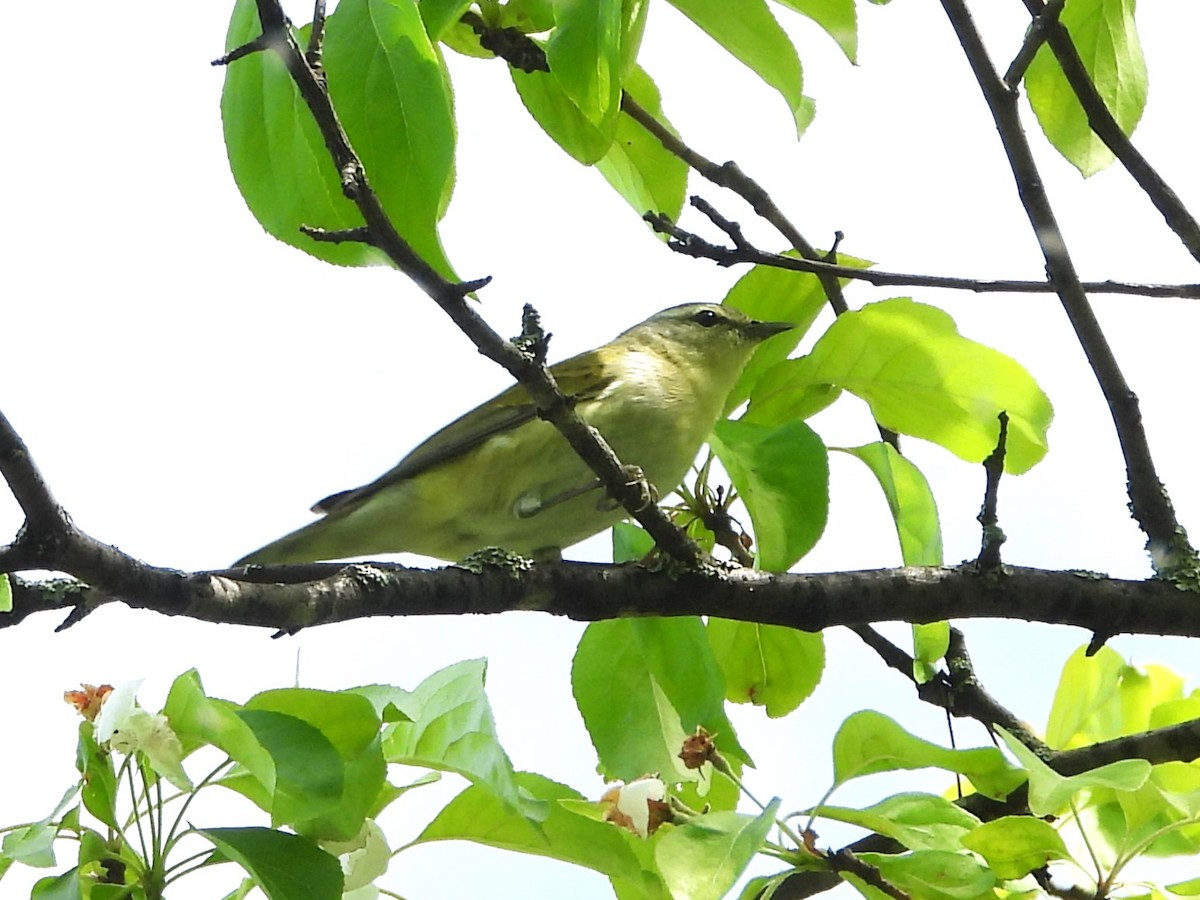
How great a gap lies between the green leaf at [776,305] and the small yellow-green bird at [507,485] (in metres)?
0.61

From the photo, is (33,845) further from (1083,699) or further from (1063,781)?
(1083,699)

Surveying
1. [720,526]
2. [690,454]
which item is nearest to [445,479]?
[690,454]

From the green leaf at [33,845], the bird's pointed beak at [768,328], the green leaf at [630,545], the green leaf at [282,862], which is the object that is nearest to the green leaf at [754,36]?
the bird's pointed beak at [768,328]

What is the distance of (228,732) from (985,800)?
1.40 m

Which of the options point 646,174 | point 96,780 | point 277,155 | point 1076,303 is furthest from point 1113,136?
point 96,780

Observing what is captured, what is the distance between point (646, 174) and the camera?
2.57 m

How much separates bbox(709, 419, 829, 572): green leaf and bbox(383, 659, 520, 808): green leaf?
22.4 inches

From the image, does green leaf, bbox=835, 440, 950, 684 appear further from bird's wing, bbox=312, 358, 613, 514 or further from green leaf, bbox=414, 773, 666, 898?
bird's wing, bbox=312, 358, 613, 514

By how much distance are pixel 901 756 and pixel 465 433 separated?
6.54 ft

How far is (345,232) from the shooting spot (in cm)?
165

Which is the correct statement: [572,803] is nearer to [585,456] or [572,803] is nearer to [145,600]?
[585,456]

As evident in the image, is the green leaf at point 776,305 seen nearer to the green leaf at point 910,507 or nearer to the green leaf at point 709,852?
the green leaf at point 910,507

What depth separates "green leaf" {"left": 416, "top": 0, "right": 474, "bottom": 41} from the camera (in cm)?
185

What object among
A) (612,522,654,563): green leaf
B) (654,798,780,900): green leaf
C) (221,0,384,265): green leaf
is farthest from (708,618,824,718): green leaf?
(221,0,384,265): green leaf
